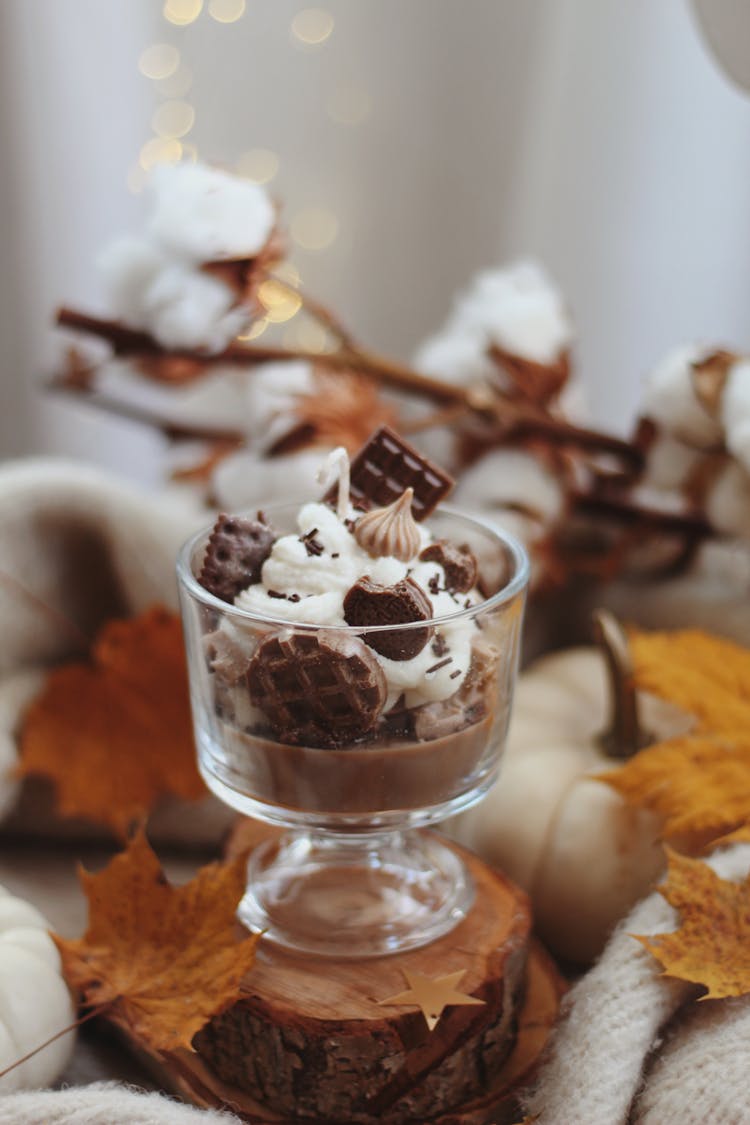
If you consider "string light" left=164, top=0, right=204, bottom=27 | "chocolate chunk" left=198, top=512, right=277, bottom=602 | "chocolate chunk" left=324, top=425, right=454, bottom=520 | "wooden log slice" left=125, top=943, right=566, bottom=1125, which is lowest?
"wooden log slice" left=125, top=943, right=566, bottom=1125

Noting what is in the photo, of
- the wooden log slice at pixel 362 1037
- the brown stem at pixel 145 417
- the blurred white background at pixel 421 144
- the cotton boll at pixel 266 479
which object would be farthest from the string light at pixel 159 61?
the wooden log slice at pixel 362 1037

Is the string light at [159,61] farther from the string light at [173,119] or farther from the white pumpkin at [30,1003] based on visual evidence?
the white pumpkin at [30,1003]

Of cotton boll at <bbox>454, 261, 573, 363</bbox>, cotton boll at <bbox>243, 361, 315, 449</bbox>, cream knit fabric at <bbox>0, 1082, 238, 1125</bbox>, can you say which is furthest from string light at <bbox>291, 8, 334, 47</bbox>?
cream knit fabric at <bbox>0, 1082, 238, 1125</bbox>

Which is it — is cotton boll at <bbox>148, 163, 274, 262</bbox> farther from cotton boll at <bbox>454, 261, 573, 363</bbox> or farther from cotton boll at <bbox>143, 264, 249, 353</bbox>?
cotton boll at <bbox>454, 261, 573, 363</bbox>

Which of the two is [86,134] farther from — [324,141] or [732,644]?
[732,644]

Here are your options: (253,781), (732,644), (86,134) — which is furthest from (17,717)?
(86,134)
